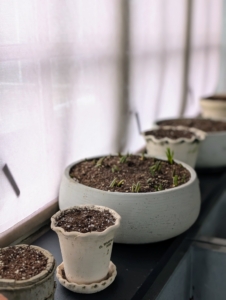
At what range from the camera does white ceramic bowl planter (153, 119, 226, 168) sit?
1500mm

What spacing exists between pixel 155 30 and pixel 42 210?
0.96 metres

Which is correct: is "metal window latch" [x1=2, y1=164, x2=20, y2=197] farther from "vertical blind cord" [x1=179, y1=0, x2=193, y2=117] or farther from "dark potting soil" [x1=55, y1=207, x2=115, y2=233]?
"vertical blind cord" [x1=179, y1=0, x2=193, y2=117]

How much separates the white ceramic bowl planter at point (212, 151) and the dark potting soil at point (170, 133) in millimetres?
73

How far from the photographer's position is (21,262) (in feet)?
2.43

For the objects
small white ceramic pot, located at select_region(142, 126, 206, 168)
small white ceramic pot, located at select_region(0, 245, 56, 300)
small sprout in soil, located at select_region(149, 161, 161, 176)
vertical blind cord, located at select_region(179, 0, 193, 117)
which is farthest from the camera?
vertical blind cord, located at select_region(179, 0, 193, 117)

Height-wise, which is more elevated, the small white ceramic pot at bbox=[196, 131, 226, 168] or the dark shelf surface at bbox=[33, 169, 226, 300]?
the small white ceramic pot at bbox=[196, 131, 226, 168]

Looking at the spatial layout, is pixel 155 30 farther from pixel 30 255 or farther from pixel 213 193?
pixel 30 255

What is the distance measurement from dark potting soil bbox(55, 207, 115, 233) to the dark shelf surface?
0.14 meters

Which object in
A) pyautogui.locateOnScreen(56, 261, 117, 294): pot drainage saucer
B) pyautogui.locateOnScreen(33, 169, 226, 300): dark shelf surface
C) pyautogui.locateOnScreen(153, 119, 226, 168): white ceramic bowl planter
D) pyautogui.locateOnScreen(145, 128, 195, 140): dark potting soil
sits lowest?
pyautogui.locateOnScreen(33, 169, 226, 300): dark shelf surface

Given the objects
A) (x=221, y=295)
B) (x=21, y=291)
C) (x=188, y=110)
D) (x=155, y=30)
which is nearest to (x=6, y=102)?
(x=21, y=291)

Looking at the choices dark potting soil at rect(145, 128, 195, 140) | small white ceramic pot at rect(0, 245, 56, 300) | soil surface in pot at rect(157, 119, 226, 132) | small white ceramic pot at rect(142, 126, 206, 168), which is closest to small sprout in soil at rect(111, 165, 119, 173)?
small white ceramic pot at rect(142, 126, 206, 168)

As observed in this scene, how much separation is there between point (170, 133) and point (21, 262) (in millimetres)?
872

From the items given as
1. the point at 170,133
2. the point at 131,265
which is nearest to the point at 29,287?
the point at 131,265

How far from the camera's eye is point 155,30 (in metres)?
1.72
